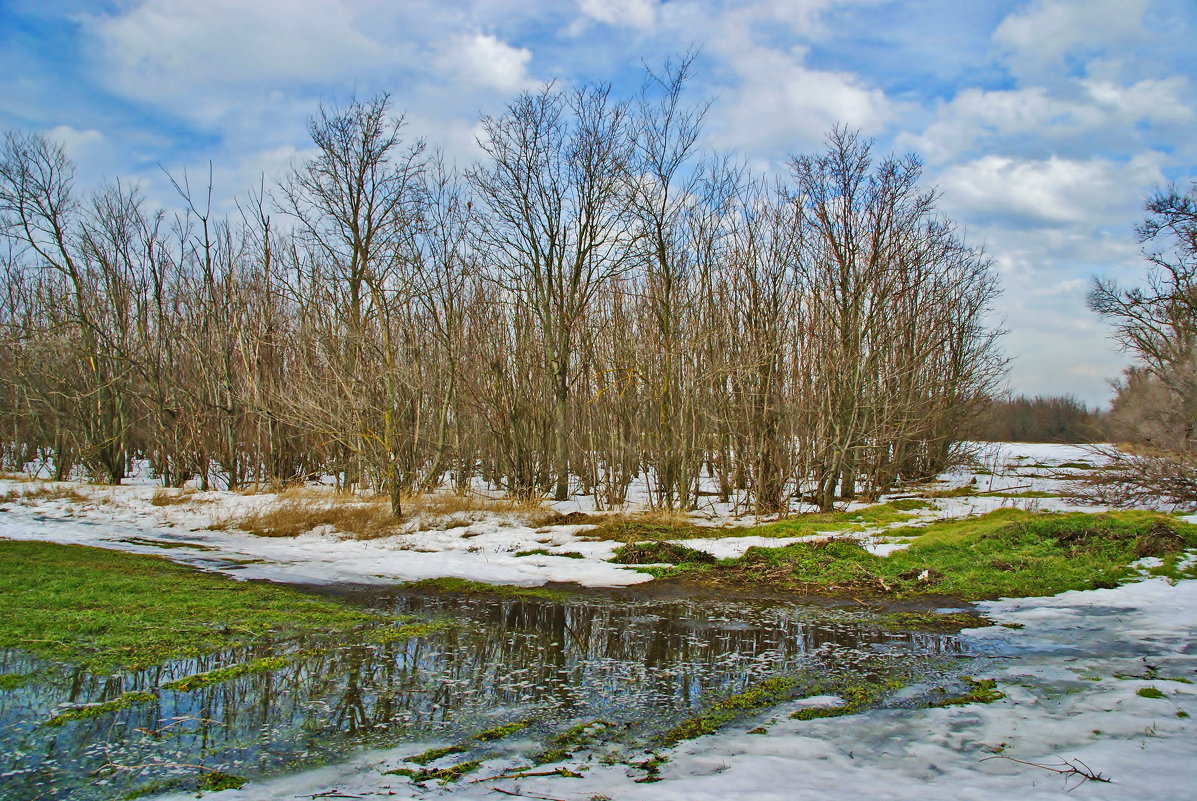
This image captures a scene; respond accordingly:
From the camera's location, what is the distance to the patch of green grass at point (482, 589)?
8509mm

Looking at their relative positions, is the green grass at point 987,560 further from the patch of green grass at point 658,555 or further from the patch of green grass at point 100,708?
the patch of green grass at point 100,708

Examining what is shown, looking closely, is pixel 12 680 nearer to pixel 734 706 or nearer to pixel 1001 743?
pixel 734 706

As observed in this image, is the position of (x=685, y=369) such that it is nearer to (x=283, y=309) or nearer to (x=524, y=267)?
(x=524, y=267)

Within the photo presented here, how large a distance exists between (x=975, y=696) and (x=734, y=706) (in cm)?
160

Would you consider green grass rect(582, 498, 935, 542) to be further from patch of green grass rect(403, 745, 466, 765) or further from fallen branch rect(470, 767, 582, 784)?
fallen branch rect(470, 767, 582, 784)

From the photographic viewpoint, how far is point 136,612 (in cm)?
686

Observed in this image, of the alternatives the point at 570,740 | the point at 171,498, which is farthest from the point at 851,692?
the point at 171,498

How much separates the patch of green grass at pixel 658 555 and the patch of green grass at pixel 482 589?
6.62 ft

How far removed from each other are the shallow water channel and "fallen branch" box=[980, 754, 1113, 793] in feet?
5.47

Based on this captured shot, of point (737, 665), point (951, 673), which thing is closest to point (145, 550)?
point (737, 665)

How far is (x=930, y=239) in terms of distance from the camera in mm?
20703

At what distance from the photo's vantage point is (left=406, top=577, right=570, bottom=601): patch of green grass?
8.51 m

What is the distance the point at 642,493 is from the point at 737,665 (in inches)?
532

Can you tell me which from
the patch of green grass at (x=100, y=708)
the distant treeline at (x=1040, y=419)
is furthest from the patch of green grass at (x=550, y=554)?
the distant treeline at (x=1040, y=419)
